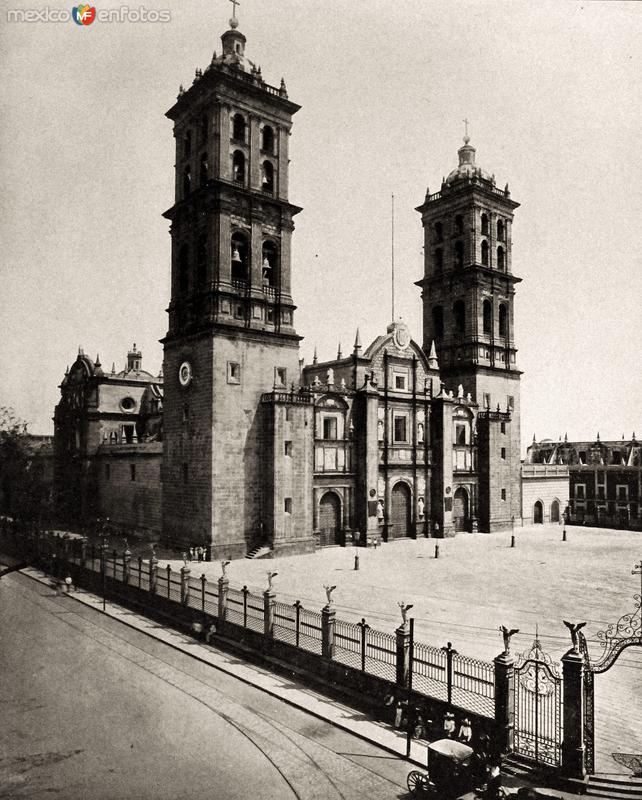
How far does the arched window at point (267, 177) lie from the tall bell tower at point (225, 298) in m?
0.08

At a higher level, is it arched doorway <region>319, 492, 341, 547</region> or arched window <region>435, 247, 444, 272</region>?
arched window <region>435, 247, 444, 272</region>

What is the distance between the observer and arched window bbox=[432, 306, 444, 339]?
50.6m

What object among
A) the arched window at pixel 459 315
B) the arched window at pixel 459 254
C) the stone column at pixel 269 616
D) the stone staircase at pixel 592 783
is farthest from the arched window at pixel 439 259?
the stone staircase at pixel 592 783

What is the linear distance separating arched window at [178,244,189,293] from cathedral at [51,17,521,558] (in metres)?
0.08

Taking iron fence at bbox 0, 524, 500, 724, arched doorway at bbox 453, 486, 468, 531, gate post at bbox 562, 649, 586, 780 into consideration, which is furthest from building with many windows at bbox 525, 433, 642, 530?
gate post at bbox 562, 649, 586, 780

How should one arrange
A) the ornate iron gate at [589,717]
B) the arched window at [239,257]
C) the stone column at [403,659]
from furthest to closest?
the arched window at [239,257]
the stone column at [403,659]
the ornate iron gate at [589,717]

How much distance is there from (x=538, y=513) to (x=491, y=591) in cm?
2907

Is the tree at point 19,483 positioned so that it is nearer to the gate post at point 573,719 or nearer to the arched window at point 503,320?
the gate post at point 573,719

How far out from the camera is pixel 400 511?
4216 cm

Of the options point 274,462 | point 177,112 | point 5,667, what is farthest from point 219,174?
point 5,667

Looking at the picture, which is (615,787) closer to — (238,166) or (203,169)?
(238,166)

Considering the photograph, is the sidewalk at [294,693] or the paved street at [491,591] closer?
the sidewalk at [294,693]

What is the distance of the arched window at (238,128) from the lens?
34.4 metres

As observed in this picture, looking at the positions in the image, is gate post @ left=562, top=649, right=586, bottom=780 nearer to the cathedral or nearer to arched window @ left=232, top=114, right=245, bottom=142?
the cathedral
